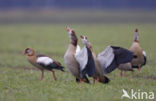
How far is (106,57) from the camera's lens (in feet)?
32.7

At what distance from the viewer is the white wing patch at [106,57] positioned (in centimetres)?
983

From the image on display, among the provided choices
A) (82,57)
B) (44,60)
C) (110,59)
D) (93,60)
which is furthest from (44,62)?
(110,59)

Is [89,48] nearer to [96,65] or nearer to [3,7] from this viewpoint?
[96,65]

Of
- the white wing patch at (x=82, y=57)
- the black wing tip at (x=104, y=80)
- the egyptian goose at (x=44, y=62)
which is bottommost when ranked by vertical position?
the black wing tip at (x=104, y=80)

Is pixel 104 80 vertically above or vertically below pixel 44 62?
below

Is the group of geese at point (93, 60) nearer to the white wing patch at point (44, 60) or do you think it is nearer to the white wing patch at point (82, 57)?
the white wing patch at point (82, 57)

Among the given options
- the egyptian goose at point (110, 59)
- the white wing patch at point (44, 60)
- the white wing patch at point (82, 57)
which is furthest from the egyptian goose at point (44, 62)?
the egyptian goose at point (110, 59)

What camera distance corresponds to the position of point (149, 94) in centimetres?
854

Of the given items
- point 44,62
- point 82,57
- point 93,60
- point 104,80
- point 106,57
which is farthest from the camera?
point 44,62

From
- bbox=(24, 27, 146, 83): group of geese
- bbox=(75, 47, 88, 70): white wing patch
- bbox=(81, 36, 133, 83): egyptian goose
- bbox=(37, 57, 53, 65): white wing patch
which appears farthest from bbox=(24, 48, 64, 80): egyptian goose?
bbox=(81, 36, 133, 83): egyptian goose

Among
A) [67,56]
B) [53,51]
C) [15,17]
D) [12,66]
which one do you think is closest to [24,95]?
[67,56]

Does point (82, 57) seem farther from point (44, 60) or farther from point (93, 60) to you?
point (44, 60)

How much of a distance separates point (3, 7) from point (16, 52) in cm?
5121

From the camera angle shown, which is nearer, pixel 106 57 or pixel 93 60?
pixel 93 60
